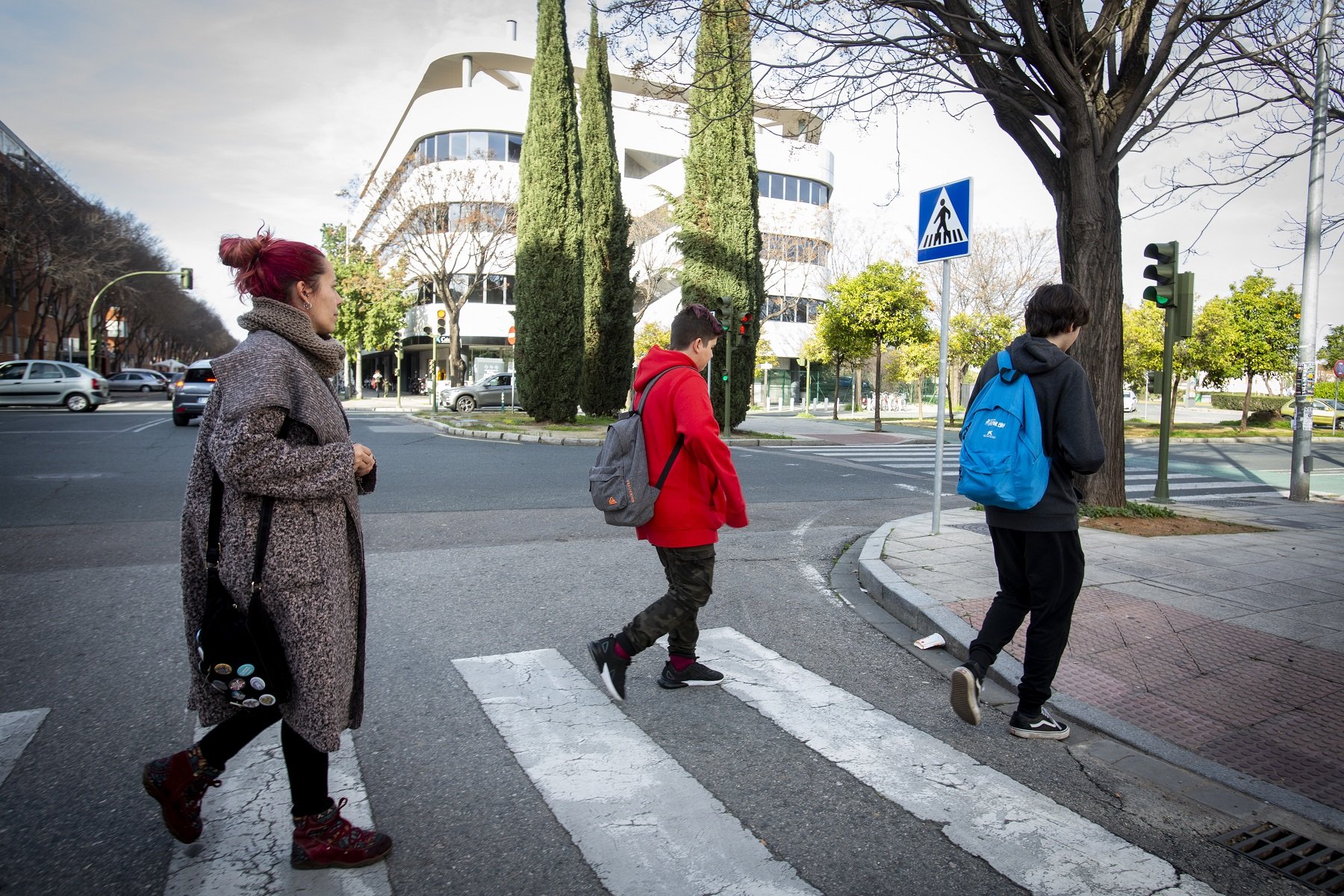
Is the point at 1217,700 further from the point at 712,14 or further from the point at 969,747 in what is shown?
the point at 712,14

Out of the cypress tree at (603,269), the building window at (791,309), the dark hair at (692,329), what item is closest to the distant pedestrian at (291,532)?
the dark hair at (692,329)

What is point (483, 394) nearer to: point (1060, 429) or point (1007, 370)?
point (1007, 370)

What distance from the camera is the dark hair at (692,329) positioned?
387 centimetres

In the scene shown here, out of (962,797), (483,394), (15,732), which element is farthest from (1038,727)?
(483,394)

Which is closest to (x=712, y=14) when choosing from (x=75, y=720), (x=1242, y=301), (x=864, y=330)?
(x=75, y=720)

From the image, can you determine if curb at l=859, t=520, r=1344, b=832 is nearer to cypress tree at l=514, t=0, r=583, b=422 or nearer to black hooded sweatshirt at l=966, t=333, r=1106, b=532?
black hooded sweatshirt at l=966, t=333, r=1106, b=532

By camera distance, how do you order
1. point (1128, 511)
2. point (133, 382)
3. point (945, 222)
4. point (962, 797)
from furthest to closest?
point (133, 382), point (1128, 511), point (945, 222), point (962, 797)

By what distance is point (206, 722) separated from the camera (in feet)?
8.27

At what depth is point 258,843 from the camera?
2656 mm

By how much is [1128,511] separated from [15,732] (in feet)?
29.3

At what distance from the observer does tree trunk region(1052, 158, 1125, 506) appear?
8289 millimetres

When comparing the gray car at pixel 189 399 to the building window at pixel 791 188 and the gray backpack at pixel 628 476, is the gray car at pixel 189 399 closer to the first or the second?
the gray backpack at pixel 628 476

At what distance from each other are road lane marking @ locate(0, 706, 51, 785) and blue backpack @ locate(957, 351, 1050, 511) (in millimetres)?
3735

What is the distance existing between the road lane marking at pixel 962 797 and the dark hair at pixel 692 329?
165 centimetres
